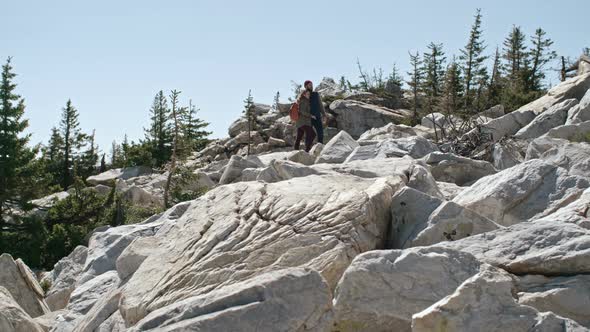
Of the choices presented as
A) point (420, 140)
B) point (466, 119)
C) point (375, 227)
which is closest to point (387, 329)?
point (375, 227)

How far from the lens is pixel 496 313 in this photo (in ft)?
16.4

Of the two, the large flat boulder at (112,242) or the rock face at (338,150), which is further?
the rock face at (338,150)

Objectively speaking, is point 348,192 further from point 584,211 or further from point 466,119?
point 466,119

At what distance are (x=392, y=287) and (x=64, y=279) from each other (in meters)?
8.62

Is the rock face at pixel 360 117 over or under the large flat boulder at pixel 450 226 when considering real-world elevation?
over

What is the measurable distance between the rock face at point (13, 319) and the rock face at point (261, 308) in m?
2.82

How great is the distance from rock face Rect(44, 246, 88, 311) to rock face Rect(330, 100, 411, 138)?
2490cm

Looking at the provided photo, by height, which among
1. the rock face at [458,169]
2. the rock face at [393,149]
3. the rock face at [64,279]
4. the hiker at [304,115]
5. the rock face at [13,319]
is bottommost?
the rock face at [64,279]

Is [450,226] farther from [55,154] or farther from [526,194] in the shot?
[55,154]

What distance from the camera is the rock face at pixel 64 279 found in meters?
12.2

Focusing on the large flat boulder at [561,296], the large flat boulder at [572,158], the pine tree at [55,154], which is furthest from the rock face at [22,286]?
the pine tree at [55,154]

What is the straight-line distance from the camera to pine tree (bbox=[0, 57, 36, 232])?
25641mm

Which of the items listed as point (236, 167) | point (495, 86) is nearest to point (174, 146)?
point (236, 167)

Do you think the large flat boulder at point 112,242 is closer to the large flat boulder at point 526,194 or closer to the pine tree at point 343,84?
the large flat boulder at point 526,194
